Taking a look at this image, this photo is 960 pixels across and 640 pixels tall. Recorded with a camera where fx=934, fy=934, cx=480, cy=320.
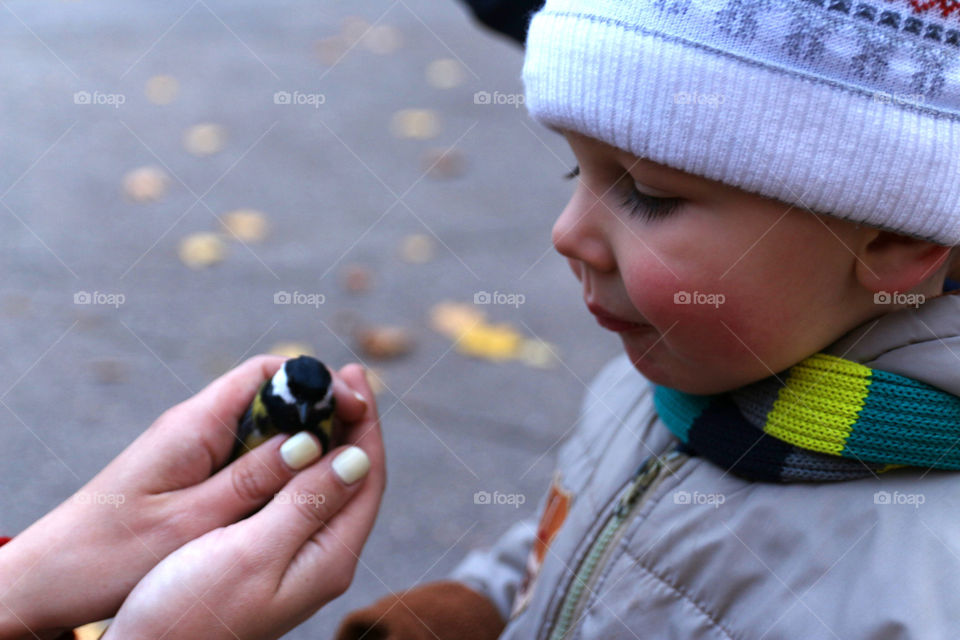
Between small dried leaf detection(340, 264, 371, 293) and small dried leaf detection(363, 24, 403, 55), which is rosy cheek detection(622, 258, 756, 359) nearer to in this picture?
small dried leaf detection(340, 264, 371, 293)

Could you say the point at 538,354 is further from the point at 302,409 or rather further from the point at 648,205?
the point at 648,205

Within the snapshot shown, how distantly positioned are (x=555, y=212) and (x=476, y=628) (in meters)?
3.42

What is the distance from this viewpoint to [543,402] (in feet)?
12.8

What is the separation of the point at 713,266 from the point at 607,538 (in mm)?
555

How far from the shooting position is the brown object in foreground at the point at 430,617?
1.82 metres

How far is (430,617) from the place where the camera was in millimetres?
1896

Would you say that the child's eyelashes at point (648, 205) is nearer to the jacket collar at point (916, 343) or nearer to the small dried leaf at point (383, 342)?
the jacket collar at point (916, 343)

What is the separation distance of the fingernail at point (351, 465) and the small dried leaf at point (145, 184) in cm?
360

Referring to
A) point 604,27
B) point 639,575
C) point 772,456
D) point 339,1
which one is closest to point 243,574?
point 639,575

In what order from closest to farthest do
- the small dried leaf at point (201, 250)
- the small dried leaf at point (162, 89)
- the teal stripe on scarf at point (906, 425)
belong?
1. the teal stripe on scarf at point (906, 425)
2. the small dried leaf at point (201, 250)
3. the small dried leaf at point (162, 89)

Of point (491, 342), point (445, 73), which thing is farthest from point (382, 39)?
point (491, 342)

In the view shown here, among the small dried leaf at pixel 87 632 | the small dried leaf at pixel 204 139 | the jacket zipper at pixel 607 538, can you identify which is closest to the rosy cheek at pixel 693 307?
the jacket zipper at pixel 607 538

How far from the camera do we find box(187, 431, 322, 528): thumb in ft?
5.95

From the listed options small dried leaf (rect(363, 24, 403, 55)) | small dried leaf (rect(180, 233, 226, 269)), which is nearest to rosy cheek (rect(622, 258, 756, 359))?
small dried leaf (rect(180, 233, 226, 269))
